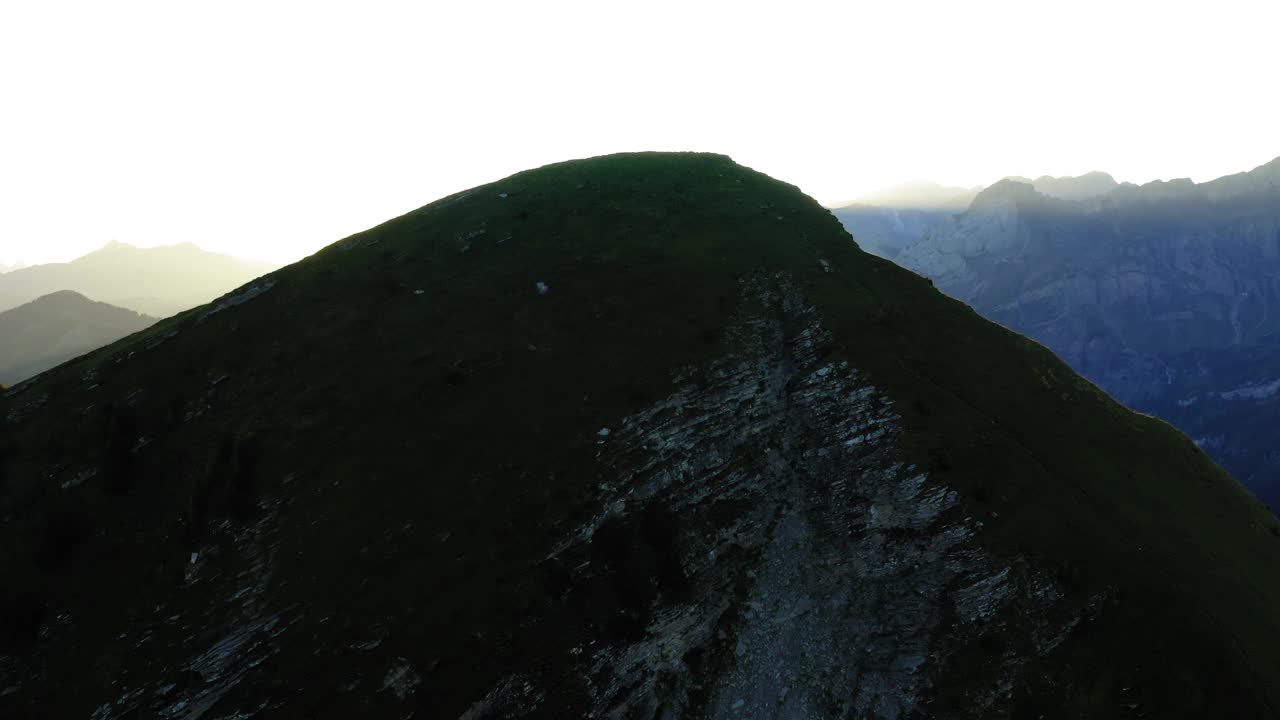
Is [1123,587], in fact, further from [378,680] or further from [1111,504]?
[378,680]

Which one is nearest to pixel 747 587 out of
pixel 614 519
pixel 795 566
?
pixel 795 566

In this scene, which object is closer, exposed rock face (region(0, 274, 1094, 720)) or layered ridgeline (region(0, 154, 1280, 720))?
layered ridgeline (region(0, 154, 1280, 720))

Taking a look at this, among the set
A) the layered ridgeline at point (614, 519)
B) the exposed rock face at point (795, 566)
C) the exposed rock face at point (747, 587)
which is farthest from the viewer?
the exposed rock face at point (795, 566)

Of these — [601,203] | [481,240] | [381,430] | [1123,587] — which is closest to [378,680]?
[381,430]

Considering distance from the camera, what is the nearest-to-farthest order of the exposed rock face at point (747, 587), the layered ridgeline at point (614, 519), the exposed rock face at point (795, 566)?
the layered ridgeline at point (614, 519)
the exposed rock face at point (747, 587)
the exposed rock face at point (795, 566)

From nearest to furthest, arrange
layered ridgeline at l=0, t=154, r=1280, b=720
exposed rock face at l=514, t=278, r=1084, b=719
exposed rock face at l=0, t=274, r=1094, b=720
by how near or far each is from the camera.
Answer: layered ridgeline at l=0, t=154, r=1280, b=720 → exposed rock face at l=0, t=274, r=1094, b=720 → exposed rock face at l=514, t=278, r=1084, b=719

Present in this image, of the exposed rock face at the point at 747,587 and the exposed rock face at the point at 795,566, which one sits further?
the exposed rock face at the point at 795,566

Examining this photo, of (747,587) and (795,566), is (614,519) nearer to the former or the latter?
(747,587)

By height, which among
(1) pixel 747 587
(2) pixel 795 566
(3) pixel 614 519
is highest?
(3) pixel 614 519
